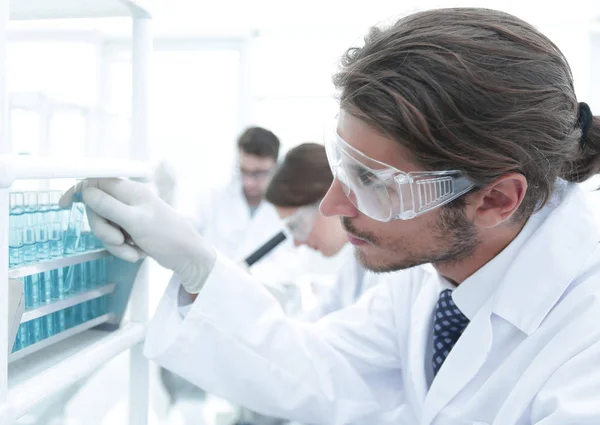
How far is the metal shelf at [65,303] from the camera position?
29.7 inches

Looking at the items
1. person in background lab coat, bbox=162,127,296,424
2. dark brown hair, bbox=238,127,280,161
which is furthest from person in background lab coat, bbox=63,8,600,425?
dark brown hair, bbox=238,127,280,161

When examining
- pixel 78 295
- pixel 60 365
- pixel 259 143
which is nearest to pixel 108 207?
pixel 78 295

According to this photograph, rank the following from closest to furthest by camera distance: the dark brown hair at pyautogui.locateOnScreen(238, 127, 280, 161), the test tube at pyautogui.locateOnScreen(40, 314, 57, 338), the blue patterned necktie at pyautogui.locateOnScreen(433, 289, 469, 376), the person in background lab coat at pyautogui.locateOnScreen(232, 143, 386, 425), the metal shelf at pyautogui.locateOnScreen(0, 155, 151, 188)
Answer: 1. the metal shelf at pyautogui.locateOnScreen(0, 155, 151, 188)
2. the test tube at pyautogui.locateOnScreen(40, 314, 57, 338)
3. the blue patterned necktie at pyautogui.locateOnScreen(433, 289, 469, 376)
4. the person in background lab coat at pyautogui.locateOnScreen(232, 143, 386, 425)
5. the dark brown hair at pyautogui.locateOnScreen(238, 127, 280, 161)

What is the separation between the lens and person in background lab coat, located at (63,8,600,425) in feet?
3.00

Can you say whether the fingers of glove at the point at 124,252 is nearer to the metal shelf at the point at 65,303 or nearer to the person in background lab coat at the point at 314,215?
the metal shelf at the point at 65,303

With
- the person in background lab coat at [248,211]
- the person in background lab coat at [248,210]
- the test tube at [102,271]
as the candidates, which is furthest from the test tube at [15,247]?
the person in background lab coat at [248,211]

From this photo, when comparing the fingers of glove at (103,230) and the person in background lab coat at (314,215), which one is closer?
the fingers of glove at (103,230)

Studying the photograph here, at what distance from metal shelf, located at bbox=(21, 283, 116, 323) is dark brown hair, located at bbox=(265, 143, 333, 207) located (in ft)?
3.04

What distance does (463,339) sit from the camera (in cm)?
105

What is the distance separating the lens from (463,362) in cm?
104

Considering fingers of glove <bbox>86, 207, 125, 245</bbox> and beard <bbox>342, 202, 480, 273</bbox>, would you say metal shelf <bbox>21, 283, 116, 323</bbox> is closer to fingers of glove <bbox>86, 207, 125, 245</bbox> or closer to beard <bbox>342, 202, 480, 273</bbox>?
fingers of glove <bbox>86, 207, 125, 245</bbox>

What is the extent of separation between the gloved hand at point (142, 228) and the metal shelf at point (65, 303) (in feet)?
0.23

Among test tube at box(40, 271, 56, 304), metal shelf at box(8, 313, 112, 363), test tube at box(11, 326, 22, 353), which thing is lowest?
metal shelf at box(8, 313, 112, 363)

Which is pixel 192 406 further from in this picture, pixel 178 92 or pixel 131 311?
pixel 178 92
